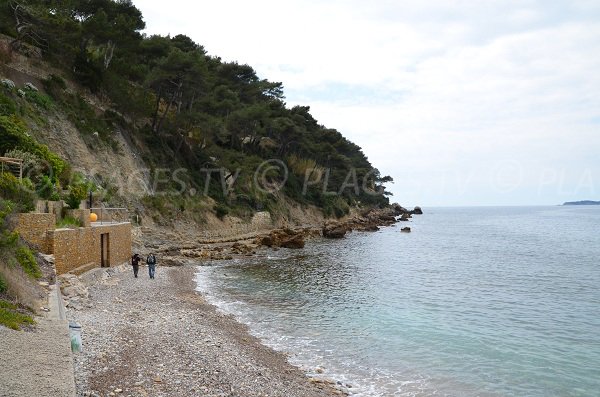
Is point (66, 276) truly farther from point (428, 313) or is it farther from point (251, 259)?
point (251, 259)

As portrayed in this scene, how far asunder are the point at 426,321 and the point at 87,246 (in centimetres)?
1603

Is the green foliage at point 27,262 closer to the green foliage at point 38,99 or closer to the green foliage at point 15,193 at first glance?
the green foliage at point 15,193

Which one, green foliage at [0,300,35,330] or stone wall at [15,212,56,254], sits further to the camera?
stone wall at [15,212,56,254]

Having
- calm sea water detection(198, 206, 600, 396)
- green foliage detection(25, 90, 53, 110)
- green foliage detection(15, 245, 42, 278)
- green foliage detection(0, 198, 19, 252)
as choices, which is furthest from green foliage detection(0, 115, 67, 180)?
green foliage detection(15, 245, 42, 278)

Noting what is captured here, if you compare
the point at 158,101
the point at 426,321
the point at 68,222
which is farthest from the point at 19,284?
the point at 158,101

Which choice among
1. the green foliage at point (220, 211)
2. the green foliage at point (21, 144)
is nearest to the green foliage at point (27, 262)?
the green foliage at point (21, 144)

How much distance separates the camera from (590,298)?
24.8m

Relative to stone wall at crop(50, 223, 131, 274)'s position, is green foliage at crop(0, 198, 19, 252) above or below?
above

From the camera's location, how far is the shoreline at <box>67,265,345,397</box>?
969 cm

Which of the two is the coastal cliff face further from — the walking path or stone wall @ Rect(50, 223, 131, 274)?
the walking path

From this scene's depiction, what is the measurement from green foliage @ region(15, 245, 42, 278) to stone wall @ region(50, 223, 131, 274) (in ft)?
12.3

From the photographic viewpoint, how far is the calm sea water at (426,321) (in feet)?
43.0

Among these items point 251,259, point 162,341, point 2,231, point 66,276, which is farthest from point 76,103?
point 162,341

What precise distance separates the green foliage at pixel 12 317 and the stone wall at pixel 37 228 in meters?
8.14
